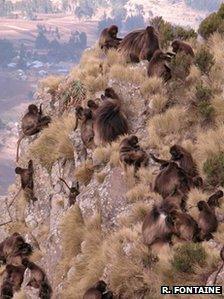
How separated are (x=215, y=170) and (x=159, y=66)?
506cm

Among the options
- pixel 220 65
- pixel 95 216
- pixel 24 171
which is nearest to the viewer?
pixel 95 216

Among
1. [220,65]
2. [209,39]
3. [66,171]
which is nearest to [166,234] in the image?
[66,171]

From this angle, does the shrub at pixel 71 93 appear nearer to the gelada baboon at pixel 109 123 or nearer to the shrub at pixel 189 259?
the gelada baboon at pixel 109 123

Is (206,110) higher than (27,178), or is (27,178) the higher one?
(206,110)

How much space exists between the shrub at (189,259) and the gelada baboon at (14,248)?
6357mm

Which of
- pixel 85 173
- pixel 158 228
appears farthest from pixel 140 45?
pixel 158 228

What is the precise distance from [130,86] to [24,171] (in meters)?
4.08

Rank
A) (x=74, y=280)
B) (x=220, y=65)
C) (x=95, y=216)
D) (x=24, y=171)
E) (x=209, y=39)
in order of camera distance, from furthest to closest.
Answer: (x=209, y=39) → (x=24, y=171) → (x=220, y=65) → (x=95, y=216) → (x=74, y=280)

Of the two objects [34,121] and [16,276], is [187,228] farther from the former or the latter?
[34,121]

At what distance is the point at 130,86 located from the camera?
14.8 m

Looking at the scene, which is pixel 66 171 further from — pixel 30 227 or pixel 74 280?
pixel 74 280

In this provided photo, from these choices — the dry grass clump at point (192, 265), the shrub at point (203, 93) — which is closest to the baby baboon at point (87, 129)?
the shrub at point (203, 93)

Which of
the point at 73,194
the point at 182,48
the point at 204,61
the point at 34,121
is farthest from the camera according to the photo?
the point at 34,121

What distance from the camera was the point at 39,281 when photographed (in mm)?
11891
